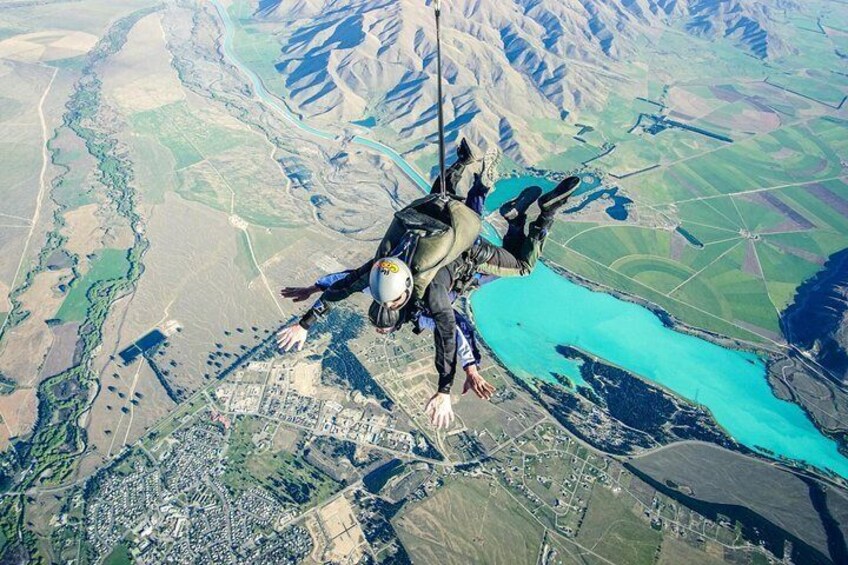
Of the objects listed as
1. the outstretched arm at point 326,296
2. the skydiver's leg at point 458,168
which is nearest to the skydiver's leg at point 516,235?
the skydiver's leg at point 458,168

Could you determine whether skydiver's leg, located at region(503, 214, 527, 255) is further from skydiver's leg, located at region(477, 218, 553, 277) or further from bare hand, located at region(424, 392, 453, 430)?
bare hand, located at region(424, 392, 453, 430)

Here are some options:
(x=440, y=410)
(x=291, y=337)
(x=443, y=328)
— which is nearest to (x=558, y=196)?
(x=443, y=328)

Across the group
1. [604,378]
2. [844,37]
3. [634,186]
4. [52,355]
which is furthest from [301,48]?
[844,37]

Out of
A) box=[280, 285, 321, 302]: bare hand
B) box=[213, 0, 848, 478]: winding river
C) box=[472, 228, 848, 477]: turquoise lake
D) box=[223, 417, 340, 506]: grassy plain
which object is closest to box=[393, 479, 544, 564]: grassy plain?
box=[223, 417, 340, 506]: grassy plain

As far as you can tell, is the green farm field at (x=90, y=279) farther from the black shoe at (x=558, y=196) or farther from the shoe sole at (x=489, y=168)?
the black shoe at (x=558, y=196)

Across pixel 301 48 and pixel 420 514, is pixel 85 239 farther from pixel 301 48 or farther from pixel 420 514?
pixel 301 48

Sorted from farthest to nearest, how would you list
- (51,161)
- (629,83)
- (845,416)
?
(629,83)
(51,161)
(845,416)
